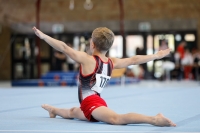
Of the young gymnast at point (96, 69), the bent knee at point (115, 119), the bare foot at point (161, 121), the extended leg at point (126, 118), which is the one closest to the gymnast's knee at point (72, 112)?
the young gymnast at point (96, 69)

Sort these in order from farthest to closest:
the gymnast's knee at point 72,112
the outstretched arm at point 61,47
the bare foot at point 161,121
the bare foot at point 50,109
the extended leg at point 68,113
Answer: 1. the bare foot at point 50,109
2. the gymnast's knee at point 72,112
3. the extended leg at point 68,113
4. the outstretched arm at point 61,47
5. the bare foot at point 161,121

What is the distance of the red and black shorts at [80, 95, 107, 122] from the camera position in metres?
5.71

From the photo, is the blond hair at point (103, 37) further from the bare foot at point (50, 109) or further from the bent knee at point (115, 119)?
the bare foot at point (50, 109)

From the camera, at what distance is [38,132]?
16.5 feet

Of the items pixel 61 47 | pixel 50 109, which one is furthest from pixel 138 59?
pixel 50 109

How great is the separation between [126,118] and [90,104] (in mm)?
511

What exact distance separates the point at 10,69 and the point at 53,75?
28.5 ft

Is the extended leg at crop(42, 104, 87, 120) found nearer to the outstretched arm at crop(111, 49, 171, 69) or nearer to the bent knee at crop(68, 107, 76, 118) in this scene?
the bent knee at crop(68, 107, 76, 118)

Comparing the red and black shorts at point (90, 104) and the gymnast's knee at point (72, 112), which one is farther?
the gymnast's knee at point (72, 112)

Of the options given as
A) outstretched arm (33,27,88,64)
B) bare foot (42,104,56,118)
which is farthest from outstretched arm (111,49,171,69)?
bare foot (42,104,56,118)

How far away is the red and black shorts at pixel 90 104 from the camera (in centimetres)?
571

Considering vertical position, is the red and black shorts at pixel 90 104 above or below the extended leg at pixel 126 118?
above

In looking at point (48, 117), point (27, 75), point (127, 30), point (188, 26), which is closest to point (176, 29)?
point (188, 26)

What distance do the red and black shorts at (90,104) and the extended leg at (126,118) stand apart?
0.06 metres
